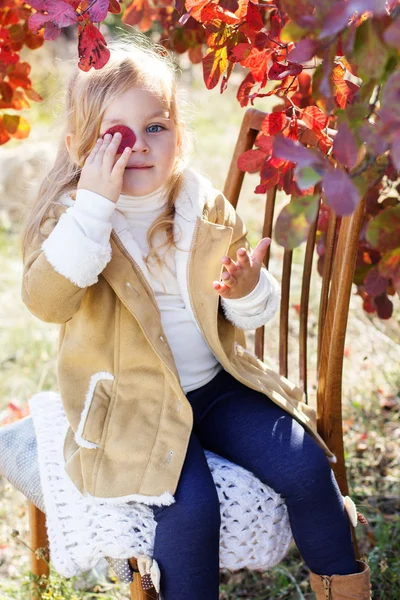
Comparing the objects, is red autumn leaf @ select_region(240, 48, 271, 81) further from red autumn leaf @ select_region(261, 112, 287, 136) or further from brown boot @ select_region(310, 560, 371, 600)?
brown boot @ select_region(310, 560, 371, 600)

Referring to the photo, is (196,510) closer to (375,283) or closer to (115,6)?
(375,283)

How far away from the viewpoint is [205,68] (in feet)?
4.71

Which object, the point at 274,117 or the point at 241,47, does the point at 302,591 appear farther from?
the point at 241,47

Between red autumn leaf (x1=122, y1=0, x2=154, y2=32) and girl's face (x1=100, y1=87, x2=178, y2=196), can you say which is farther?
red autumn leaf (x1=122, y1=0, x2=154, y2=32)

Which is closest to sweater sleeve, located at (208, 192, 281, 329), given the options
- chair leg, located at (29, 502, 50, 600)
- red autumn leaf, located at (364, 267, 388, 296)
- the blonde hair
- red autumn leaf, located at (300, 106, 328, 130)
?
the blonde hair

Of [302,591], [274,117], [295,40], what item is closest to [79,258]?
[274,117]

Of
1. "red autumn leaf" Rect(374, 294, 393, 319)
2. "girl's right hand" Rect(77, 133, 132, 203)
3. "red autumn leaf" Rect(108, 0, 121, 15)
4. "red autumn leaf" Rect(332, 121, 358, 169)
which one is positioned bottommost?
"red autumn leaf" Rect(374, 294, 393, 319)

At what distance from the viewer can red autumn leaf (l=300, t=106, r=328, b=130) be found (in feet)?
4.76

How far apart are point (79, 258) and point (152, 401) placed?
13.8 inches

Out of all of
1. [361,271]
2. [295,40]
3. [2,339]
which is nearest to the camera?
[295,40]

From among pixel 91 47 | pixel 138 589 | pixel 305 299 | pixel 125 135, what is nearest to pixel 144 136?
pixel 125 135

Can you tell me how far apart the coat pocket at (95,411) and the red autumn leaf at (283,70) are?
0.69 meters

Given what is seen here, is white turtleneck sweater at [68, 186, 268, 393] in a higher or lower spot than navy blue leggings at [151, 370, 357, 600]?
higher

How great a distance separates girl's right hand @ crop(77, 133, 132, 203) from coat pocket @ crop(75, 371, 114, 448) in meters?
0.38
